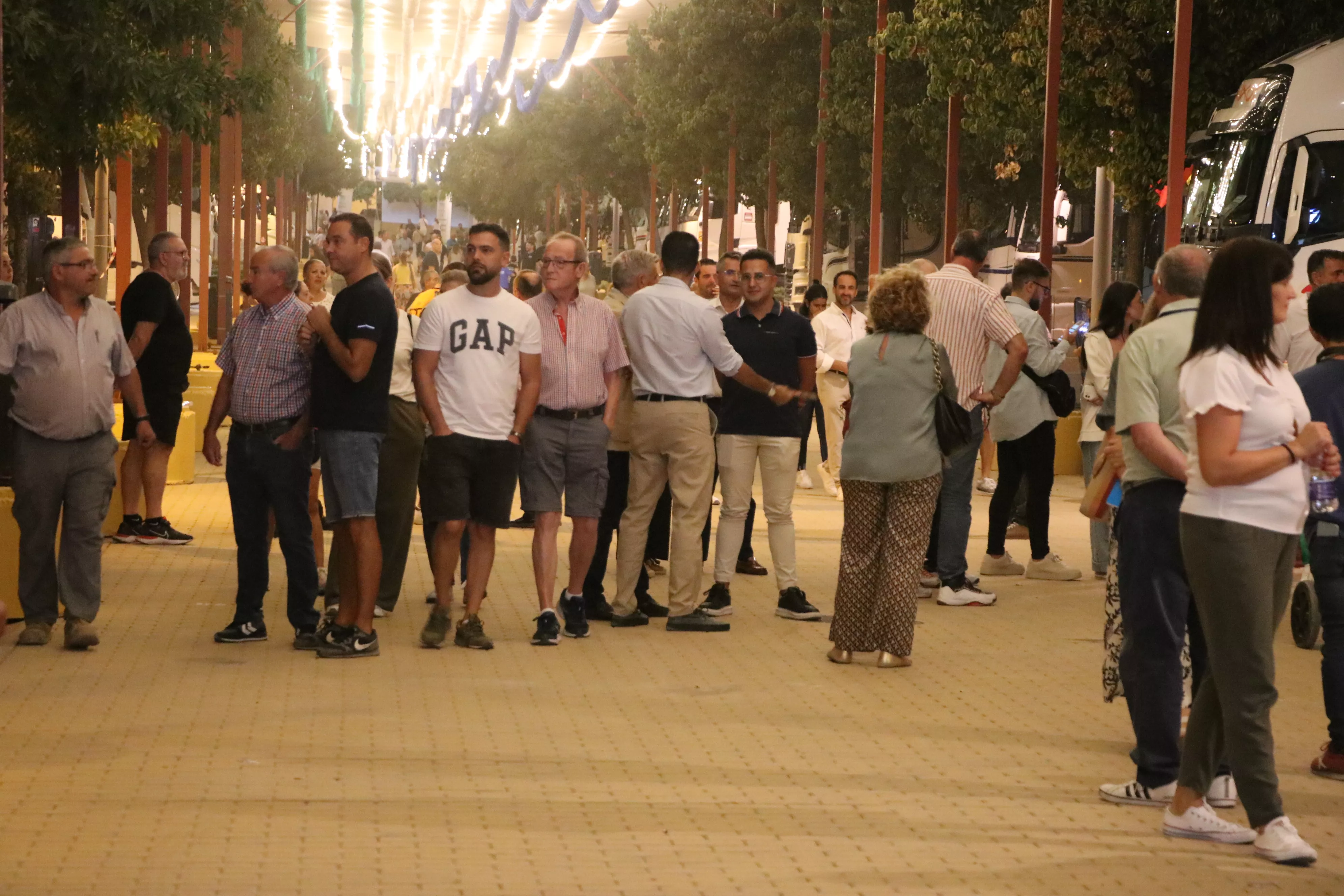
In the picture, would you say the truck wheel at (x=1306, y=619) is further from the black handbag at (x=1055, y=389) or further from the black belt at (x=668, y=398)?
the black belt at (x=668, y=398)

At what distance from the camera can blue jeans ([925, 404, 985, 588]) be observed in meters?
11.2

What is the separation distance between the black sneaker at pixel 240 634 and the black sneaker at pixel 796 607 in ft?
9.51

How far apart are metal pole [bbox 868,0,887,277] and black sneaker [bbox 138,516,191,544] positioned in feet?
65.3

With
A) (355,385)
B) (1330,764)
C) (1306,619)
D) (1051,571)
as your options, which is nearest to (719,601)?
(355,385)

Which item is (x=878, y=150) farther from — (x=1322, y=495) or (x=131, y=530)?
(x=1322, y=495)

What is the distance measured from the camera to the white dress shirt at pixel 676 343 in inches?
391

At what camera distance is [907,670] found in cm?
922

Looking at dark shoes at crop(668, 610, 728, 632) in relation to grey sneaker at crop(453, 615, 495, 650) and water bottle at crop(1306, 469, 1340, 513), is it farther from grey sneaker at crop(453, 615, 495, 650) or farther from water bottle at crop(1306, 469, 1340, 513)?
water bottle at crop(1306, 469, 1340, 513)

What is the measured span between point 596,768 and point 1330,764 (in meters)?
2.68

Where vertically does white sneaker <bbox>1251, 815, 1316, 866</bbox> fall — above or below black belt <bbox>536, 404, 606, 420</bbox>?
below

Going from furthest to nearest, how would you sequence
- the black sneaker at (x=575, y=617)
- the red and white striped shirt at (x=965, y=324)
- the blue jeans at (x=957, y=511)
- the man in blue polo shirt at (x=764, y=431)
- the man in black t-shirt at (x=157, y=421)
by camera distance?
the man in black t-shirt at (x=157, y=421)
the blue jeans at (x=957, y=511)
the red and white striped shirt at (x=965, y=324)
the man in blue polo shirt at (x=764, y=431)
the black sneaker at (x=575, y=617)

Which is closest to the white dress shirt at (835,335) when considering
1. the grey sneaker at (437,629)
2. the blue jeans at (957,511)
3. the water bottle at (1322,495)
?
the blue jeans at (957,511)

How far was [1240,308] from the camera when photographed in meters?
5.72

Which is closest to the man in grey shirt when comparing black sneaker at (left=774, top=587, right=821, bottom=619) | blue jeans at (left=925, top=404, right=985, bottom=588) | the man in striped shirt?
black sneaker at (left=774, top=587, right=821, bottom=619)
